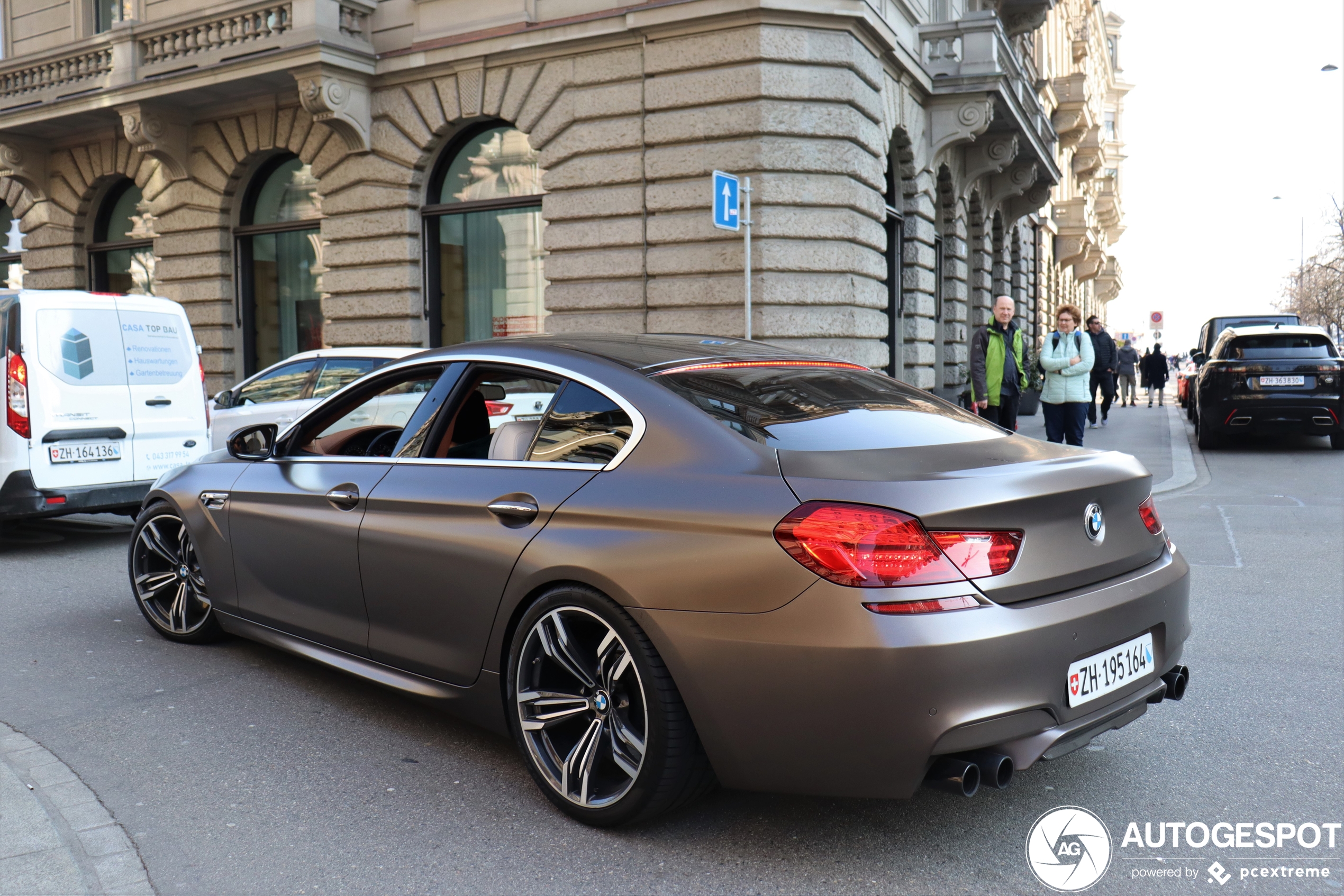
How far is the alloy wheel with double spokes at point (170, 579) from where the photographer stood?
502 centimetres

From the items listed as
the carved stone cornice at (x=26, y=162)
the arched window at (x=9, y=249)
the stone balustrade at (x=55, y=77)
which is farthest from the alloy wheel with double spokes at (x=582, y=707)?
the arched window at (x=9, y=249)

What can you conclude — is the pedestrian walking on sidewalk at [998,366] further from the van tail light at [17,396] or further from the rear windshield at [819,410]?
the van tail light at [17,396]

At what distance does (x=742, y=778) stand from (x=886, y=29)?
44.3ft

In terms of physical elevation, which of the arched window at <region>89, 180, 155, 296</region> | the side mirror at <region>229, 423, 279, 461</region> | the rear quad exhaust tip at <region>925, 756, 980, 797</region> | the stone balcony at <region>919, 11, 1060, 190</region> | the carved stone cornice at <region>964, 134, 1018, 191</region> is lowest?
the rear quad exhaust tip at <region>925, 756, 980, 797</region>

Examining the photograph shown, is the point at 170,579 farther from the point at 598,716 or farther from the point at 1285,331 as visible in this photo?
the point at 1285,331

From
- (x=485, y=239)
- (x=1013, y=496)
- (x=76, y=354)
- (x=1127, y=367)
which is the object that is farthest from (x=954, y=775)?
(x=1127, y=367)

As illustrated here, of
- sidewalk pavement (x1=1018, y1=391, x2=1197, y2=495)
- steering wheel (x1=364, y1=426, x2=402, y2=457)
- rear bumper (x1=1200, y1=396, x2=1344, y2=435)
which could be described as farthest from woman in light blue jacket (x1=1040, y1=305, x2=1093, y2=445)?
steering wheel (x1=364, y1=426, x2=402, y2=457)

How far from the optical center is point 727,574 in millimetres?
2822

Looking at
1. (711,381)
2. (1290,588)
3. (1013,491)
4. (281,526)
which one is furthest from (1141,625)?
(1290,588)

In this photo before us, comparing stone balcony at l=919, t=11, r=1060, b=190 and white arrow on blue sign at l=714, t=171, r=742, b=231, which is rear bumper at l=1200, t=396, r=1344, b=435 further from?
white arrow on blue sign at l=714, t=171, r=742, b=231

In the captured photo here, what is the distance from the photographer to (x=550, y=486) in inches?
131

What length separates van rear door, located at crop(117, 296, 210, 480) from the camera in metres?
8.08

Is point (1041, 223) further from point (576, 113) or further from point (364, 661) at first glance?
point (364, 661)

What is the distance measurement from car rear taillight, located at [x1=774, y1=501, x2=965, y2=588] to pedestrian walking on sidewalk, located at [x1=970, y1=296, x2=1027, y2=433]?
7.94m
